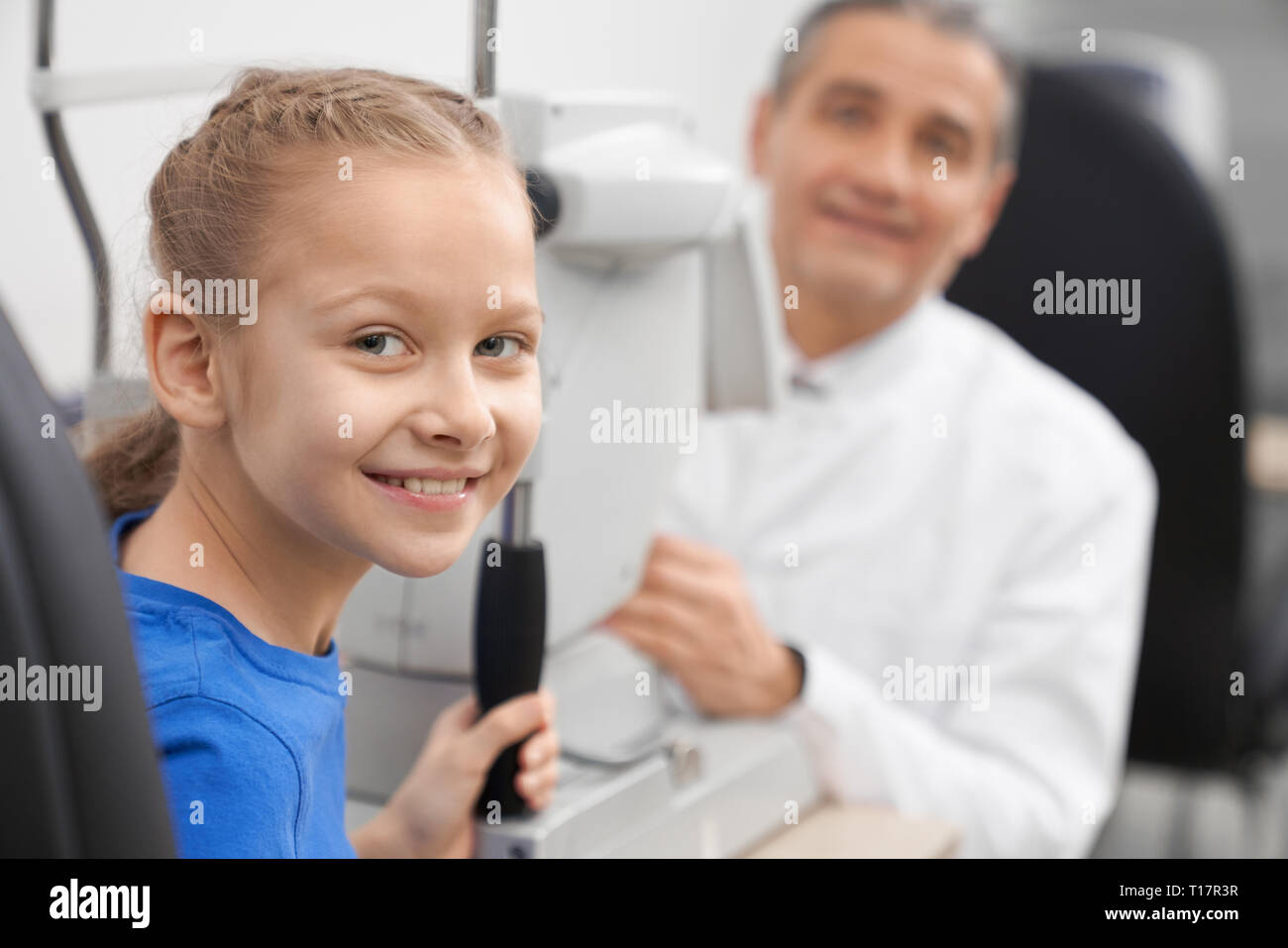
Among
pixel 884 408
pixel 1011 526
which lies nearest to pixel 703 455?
pixel 884 408

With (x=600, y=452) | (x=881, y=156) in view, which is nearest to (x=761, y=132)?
(x=881, y=156)

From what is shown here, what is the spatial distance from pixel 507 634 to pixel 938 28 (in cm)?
66

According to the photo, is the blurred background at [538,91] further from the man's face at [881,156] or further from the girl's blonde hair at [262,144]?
the man's face at [881,156]

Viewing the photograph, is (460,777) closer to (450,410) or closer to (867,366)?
Answer: (450,410)

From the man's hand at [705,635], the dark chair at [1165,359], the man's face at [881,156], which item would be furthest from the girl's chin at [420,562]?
the dark chair at [1165,359]

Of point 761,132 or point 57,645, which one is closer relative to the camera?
point 57,645

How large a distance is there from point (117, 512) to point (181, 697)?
0.11m

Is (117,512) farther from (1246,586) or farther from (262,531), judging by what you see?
(1246,586)

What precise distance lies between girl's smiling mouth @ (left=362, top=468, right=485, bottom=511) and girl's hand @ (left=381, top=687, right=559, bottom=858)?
198mm

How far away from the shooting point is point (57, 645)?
0.28 metres

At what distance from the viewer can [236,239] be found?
36 cm

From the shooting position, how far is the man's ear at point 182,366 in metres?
0.37

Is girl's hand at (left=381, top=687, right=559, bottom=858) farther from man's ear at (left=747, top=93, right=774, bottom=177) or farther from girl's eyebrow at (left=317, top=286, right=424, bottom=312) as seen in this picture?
man's ear at (left=747, top=93, right=774, bottom=177)

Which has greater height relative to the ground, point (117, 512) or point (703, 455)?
point (703, 455)
